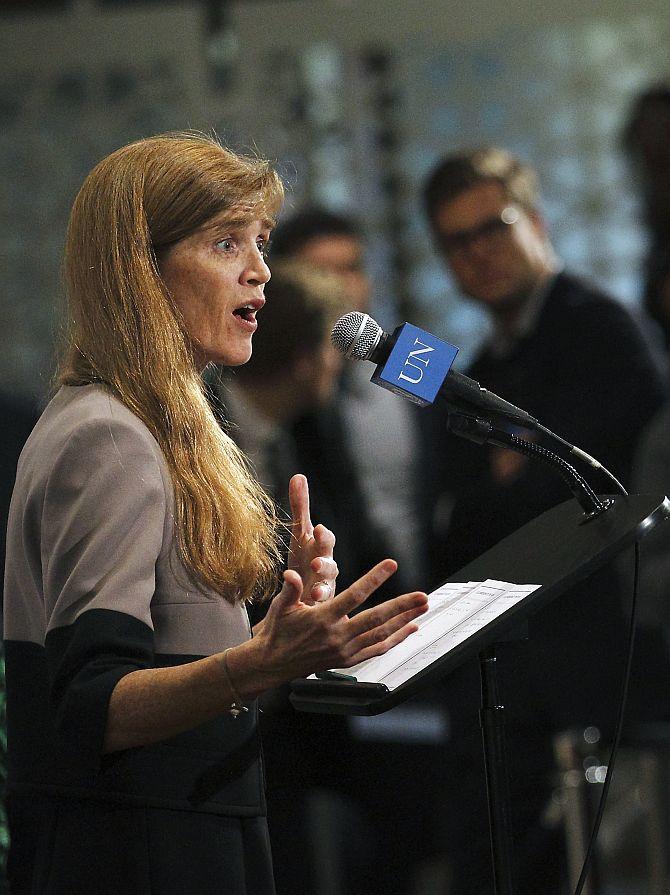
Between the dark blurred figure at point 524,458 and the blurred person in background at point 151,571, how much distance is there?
78 cm

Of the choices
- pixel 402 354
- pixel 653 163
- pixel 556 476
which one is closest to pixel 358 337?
pixel 402 354

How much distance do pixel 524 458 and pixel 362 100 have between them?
2.66 metres

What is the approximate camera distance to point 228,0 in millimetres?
4652

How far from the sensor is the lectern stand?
124 cm

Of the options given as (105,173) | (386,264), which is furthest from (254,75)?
(105,173)

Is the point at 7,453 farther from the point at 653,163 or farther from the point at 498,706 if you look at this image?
the point at 653,163

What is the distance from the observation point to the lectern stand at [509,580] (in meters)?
1.24

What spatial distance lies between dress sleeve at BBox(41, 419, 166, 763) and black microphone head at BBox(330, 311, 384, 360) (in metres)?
0.23

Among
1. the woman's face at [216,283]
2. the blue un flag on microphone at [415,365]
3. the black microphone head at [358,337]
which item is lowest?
the blue un flag on microphone at [415,365]

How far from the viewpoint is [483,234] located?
263 cm

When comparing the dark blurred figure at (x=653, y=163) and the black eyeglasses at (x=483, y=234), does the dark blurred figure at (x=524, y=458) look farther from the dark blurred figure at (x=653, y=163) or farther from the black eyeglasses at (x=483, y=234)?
the dark blurred figure at (x=653, y=163)

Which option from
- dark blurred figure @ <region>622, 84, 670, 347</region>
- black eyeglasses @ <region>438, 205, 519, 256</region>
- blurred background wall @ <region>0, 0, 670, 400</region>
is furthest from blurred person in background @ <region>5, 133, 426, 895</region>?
blurred background wall @ <region>0, 0, 670, 400</region>

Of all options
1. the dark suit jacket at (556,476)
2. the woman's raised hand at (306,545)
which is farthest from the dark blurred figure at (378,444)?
the woman's raised hand at (306,545)

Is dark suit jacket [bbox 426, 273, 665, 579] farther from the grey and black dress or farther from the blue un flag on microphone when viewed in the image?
the grey and black dress
